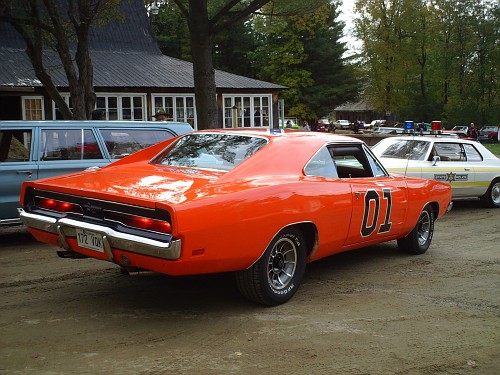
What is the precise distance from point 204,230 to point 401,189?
3.12 meters

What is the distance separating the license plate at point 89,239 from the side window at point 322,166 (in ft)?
6.63

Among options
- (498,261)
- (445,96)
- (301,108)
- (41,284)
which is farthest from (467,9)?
(41,284)

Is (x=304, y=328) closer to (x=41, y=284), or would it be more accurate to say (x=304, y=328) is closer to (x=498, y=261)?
(x=41, y=284)

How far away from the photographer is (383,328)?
184 inches

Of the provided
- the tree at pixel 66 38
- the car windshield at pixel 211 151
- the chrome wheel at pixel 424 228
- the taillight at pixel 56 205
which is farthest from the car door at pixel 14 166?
the tree at pixel 66 38

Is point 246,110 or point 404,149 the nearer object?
point 404,149

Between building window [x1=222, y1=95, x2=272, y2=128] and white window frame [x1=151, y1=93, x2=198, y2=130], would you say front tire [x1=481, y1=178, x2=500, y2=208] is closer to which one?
white window frame [x1=151, y1=93, x2=198, y2=130]

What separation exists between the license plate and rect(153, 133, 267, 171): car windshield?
51.3 inches

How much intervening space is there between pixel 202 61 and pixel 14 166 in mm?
7613

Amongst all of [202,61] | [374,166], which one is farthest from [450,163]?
[202,61]

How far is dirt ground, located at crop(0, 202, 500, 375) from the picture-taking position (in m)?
3.94

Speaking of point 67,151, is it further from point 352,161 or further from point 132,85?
point 132,85

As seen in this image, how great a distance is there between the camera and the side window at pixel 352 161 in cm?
625

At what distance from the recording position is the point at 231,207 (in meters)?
4.57
